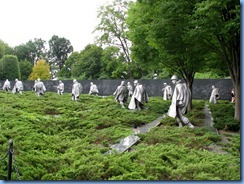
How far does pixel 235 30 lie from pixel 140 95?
437 centimetres

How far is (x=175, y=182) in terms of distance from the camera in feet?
14.2

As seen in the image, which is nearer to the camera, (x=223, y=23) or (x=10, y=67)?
(x=223, y=23)

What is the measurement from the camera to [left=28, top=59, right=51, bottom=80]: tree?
6.08 meters

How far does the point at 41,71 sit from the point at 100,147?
1.85m

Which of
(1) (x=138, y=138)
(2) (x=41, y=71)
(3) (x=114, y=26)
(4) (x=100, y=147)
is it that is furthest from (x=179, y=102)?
(2) (x=41, y=71)

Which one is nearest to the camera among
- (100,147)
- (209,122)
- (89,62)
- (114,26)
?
(100,147)

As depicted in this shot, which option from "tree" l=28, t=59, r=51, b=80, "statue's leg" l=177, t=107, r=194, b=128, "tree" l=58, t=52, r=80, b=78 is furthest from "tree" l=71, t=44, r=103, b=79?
"statue's leg" l=177, t=107, r=194, b=128

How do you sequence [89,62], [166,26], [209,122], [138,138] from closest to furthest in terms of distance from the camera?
[138,138] < [89,62] < [209,122] < [166,26]

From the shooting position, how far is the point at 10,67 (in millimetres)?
6254

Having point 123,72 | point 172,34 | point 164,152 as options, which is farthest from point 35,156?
point 172,34

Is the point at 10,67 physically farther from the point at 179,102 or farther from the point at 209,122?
the point at 209,122

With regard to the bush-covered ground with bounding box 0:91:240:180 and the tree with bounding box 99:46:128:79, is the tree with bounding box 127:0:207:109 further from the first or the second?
the bush-covered ground with bounding box 0:91:240:180

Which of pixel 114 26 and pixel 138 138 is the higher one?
pixel 114 26

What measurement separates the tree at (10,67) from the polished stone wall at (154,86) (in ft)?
0.89
